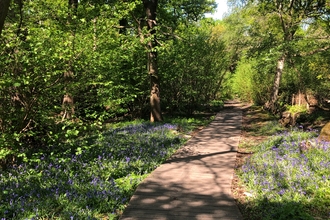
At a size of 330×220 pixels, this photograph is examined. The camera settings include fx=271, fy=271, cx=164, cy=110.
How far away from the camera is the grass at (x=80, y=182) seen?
3.84m

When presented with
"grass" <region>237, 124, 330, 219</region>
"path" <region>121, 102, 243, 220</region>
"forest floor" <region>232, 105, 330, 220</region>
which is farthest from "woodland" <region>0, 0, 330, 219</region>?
"grass" <region>237, 124, 330, 219</region>

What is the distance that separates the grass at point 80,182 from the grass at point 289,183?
2099mm

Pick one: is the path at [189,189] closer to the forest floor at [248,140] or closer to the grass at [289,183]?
the forest floor at [248,140]

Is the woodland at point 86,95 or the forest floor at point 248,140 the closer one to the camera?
the woodland at point 86,95

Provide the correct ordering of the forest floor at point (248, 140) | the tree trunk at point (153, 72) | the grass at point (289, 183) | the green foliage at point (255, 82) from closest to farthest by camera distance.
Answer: the grass at point (289, 183), the forest floor at point (248, 140), the tree trunk at point (153, 72), the green foliage at point (255, 82)

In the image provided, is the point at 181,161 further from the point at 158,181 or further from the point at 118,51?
the point at 118,51

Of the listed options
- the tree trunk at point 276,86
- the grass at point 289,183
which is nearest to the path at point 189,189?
the grass at point 289,183

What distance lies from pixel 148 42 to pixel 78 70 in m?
6.50

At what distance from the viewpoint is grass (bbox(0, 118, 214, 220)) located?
12.6ft

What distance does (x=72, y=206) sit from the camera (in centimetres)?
390

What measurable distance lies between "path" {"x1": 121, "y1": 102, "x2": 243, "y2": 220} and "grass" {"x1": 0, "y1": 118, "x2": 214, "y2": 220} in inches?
10.5

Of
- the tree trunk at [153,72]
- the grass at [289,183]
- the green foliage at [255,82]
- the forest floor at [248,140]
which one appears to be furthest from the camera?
the green foliage at [255,82]

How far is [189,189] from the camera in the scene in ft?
16.3

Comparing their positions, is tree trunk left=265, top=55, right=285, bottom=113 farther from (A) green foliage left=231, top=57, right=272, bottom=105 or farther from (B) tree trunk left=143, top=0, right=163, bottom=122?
(B) tree trunk left=143, top=0, right=163, bottom=122
